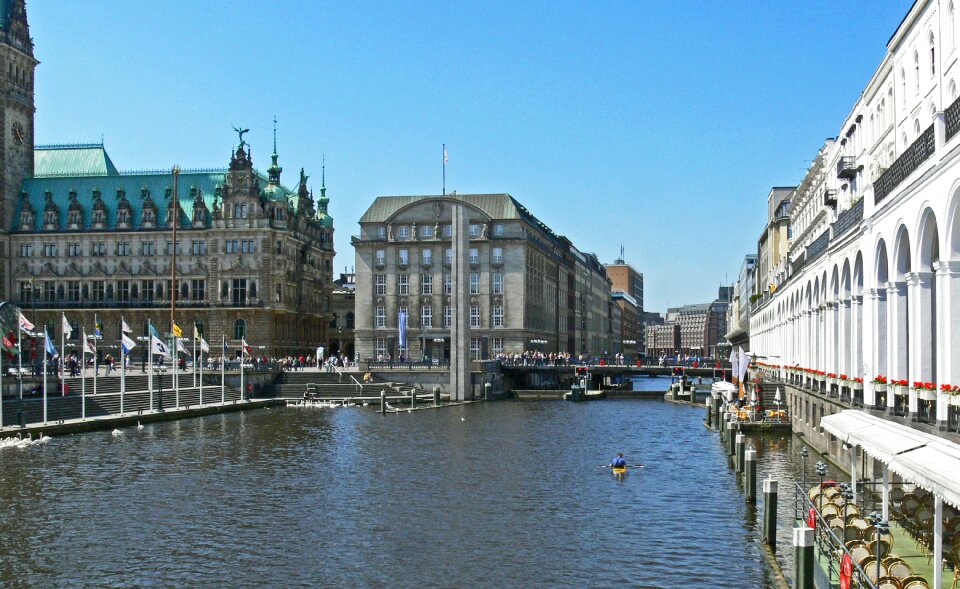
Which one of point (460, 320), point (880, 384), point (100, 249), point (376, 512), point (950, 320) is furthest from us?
point (100, 249)

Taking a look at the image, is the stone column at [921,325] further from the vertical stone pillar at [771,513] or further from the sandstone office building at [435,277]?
the sandstone office building at [435,277]

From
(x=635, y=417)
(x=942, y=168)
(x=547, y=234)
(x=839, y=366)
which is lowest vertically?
(x=635, y=417)

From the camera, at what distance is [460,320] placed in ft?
408

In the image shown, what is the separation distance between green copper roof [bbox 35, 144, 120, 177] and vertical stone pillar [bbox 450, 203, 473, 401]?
6937 centimetres

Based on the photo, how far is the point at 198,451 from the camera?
216 feet

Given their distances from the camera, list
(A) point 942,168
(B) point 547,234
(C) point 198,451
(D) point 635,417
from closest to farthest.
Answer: (A) point 942,168 → (C) point 198,451 → (D) point 635,417 → (B) point 547,234

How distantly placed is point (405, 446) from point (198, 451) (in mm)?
13251

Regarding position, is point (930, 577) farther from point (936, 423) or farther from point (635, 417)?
point (635, 417)

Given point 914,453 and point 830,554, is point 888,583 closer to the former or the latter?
point 914,453

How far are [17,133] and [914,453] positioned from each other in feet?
503

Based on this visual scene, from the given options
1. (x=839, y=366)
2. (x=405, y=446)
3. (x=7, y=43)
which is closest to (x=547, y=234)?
(x=7, y=43)

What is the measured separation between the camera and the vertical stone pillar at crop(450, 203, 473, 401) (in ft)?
405

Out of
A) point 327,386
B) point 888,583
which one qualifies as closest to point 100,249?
point 327,386

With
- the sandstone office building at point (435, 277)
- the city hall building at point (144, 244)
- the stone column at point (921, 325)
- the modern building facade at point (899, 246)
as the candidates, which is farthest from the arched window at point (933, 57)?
the city hall building at point (144, 244)
